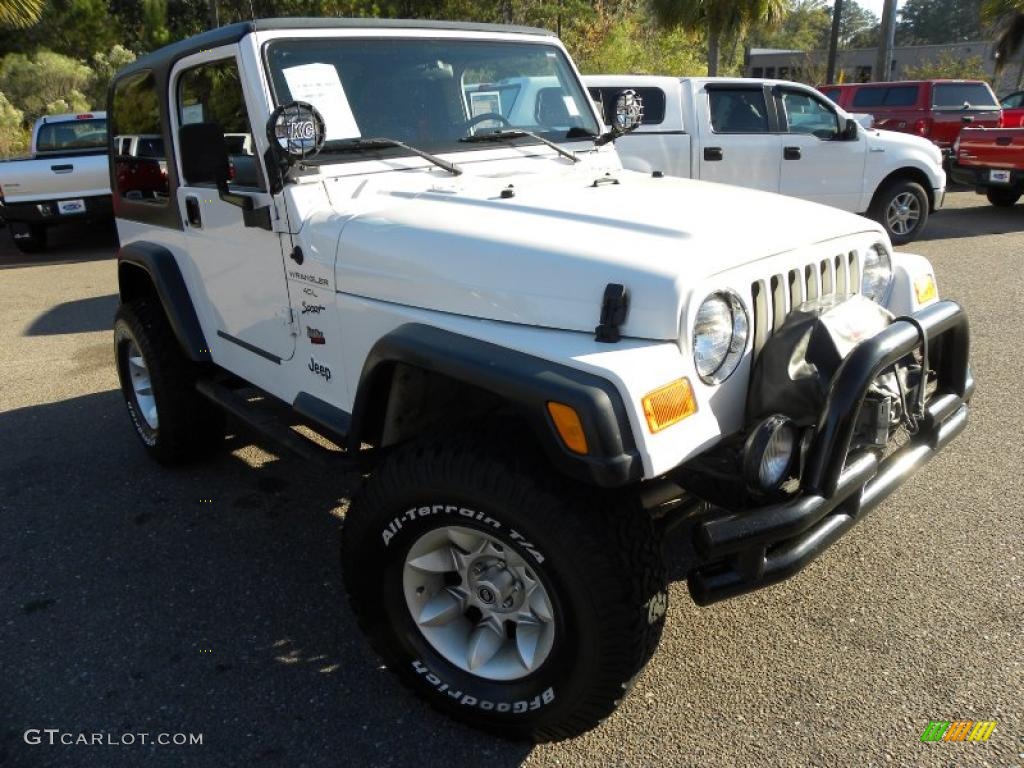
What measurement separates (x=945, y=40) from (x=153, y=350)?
88052 millimetres

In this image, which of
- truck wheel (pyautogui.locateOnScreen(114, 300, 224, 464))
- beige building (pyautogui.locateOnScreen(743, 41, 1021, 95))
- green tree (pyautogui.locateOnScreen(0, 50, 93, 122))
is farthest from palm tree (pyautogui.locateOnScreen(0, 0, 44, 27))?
beige building (pyautogui.locateOnScreen(743, 41, 1021, 95))

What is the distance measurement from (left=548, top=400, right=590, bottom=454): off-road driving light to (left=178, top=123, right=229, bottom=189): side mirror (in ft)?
6.02

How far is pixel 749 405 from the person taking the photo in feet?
7.38

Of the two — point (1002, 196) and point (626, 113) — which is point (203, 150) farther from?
point (1002, 196)

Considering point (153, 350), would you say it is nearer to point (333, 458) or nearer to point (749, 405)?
point (333, 458)

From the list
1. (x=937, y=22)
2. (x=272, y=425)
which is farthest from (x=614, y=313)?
(x=937, y=22)

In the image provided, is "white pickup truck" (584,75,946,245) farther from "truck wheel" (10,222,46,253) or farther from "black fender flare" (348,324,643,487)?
"truck wheel" (10,222,46,253)

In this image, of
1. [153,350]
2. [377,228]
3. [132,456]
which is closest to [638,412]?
[377,228]

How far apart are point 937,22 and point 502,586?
92714 millimetres

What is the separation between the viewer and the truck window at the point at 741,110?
9.05 m

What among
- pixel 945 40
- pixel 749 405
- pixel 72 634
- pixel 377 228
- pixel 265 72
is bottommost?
pixel 72 634

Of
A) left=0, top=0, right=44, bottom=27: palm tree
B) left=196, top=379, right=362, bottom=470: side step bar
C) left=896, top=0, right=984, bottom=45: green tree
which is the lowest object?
left=196, top=379, right=362, bottom=470: side step bar

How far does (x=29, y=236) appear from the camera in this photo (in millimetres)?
11328

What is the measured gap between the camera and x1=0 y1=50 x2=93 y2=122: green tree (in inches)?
980
